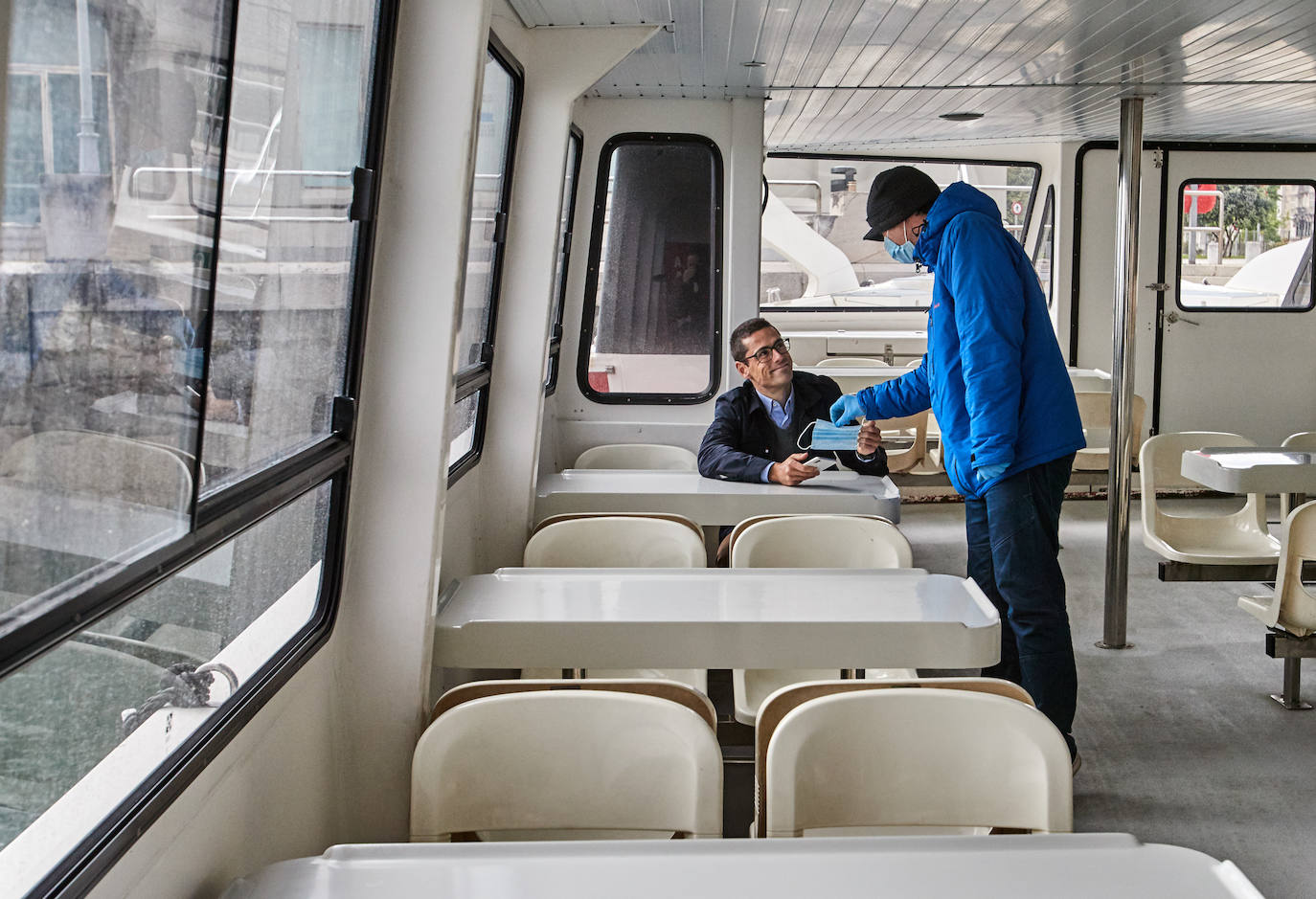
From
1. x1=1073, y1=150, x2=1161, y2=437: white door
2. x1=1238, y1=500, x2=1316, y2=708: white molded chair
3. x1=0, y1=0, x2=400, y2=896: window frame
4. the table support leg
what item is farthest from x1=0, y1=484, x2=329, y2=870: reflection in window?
x1=1073, y1=150, x2=1161, y2=437: white door

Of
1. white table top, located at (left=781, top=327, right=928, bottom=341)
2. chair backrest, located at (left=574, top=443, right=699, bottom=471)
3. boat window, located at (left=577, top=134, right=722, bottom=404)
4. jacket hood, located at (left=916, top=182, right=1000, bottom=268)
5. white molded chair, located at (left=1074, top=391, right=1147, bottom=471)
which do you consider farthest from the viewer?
white table top, located at (left=781, top=327, right=928, bottom=341)

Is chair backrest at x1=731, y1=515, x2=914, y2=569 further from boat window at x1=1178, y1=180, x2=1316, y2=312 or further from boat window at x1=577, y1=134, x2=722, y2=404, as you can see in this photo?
boat window at x1=1178, y1=180, x2=1316, y2=312

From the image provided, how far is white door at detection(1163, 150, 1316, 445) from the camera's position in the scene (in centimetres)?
806

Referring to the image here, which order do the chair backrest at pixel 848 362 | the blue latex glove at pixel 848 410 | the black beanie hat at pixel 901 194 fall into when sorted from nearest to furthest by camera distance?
the black beanie hat at pixel 901 194 < the blue latex glove at pixel 848 410 < the chair backrest at pixel 848 362

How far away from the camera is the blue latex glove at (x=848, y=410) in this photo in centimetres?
438

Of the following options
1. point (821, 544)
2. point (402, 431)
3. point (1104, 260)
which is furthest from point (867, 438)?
point (1104, 260)

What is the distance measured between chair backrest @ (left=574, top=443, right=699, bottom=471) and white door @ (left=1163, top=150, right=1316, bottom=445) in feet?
13.7

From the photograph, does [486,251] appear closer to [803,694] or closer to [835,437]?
[835,437]

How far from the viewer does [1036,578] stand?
138 inches

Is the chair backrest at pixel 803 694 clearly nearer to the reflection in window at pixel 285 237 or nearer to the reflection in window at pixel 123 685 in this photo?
the reflection in window at pixel 123 685

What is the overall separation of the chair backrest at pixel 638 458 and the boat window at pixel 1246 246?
4362 mm

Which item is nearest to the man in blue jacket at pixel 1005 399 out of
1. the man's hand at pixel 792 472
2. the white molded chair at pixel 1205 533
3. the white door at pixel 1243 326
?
the man's hand at pixel 792 472

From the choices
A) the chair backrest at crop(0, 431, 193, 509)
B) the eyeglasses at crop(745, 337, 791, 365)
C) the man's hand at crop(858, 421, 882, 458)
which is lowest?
the chair backrest at crop(0, 431, 193, 509)

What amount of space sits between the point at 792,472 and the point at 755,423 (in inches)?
14.1
